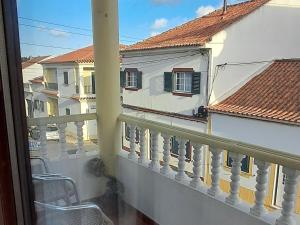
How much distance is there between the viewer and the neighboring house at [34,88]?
0.69m

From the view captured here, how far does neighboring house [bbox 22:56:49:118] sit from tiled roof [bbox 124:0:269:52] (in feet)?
1.16

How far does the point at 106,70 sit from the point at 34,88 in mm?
693

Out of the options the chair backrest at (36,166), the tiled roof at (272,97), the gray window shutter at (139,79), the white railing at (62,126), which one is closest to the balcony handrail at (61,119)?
the white railing at (62,126)

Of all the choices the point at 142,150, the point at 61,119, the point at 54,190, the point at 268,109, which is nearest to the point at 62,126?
the point at 61,119

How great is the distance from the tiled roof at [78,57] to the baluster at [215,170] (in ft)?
2.06

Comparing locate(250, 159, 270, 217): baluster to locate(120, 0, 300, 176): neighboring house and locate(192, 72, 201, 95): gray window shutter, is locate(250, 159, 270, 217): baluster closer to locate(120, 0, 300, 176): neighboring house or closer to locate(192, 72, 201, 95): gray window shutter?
locate(120, 0, 300, 176): neighboring house

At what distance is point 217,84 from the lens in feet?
2.50

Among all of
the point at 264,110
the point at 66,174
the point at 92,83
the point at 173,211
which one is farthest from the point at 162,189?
the point at 264,110

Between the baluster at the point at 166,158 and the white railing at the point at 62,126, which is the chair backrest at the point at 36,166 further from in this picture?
the baluster at the point at 166,158

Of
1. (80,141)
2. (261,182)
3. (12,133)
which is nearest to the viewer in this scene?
(12,133)

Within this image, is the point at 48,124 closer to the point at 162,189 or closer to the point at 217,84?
the point at 217,84

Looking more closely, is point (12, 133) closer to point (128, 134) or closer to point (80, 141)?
point (80, 141)

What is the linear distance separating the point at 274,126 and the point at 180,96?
11.3 inches

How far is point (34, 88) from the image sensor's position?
0.79 metres
